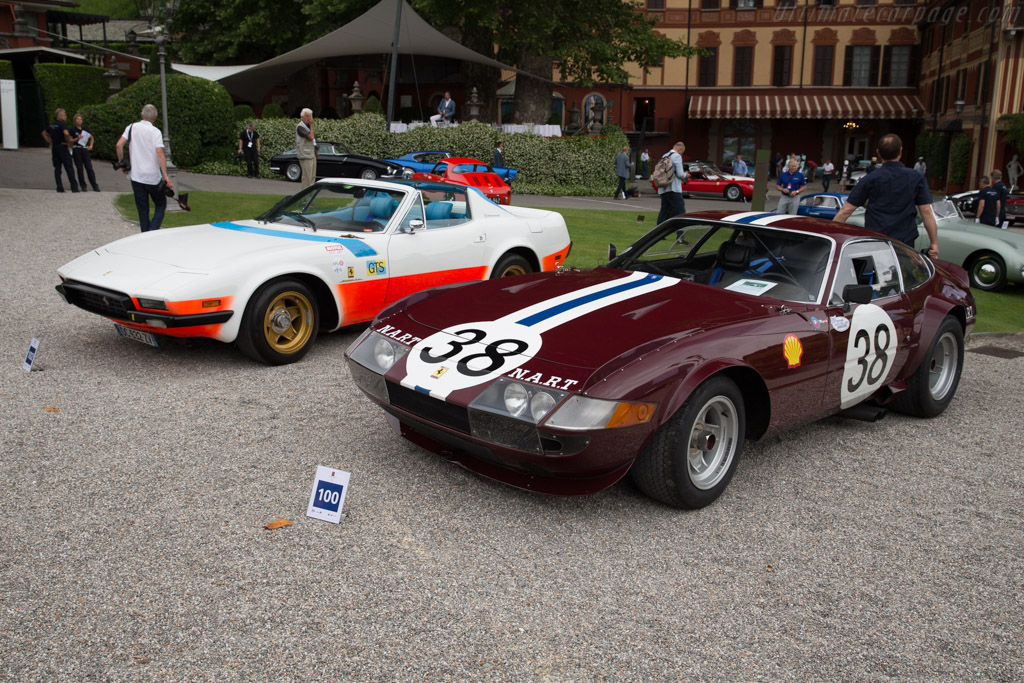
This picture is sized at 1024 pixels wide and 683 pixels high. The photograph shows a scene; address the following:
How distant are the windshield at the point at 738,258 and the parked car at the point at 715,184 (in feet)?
84.6

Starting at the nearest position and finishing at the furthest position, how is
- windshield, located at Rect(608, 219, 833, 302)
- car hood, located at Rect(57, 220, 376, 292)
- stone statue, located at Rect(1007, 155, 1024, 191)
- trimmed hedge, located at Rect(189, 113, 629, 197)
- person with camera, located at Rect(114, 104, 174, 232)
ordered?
windshield, located at Rect(608, 219, 833, 302)
car hood, located at Rect(57, 220, 376, 292)
person with camera, located at Rect(114, 104, 174, 232)
trimmed hedge, located at Rect(189, 113, 629, 197)
stone statue, located at Rect(1007, 155, 1024, 191)

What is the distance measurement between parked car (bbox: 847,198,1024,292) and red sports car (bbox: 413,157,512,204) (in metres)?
9.85

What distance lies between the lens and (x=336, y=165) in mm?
23750

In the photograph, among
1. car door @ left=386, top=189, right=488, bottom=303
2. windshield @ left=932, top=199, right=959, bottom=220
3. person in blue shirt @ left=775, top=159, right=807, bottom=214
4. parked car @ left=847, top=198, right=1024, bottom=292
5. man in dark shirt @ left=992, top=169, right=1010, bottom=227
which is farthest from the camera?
person in blue shirt @ left=775, top=159, right=807, bottom=214

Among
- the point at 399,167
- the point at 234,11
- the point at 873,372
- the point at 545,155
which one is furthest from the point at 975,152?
the point at 873,372

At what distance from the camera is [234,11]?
29.8m

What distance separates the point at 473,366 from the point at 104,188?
675 inches

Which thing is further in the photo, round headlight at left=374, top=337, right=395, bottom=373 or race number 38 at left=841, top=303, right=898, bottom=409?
race number 38 at left=841, top=303, right=898, bottom=409

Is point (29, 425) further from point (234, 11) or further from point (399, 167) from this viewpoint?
point (234, 11)

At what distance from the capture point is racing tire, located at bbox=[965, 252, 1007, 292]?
11211 mm

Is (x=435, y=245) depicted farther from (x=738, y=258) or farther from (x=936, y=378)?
(x=936, y=378)

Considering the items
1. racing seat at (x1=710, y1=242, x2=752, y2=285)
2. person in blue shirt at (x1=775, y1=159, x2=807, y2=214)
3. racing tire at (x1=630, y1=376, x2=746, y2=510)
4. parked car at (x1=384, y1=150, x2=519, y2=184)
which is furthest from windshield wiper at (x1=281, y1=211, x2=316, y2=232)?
parked car at (x1=384, y1=150, x2=519, y2=184)

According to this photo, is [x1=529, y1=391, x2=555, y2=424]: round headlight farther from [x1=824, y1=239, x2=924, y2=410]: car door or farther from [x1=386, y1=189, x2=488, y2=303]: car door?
[x1=386, y1=189, x2=488, y2=303]: car door

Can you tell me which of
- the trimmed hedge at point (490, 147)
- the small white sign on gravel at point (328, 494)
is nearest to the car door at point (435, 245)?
the small white sign on gravel at point (328, 494)
